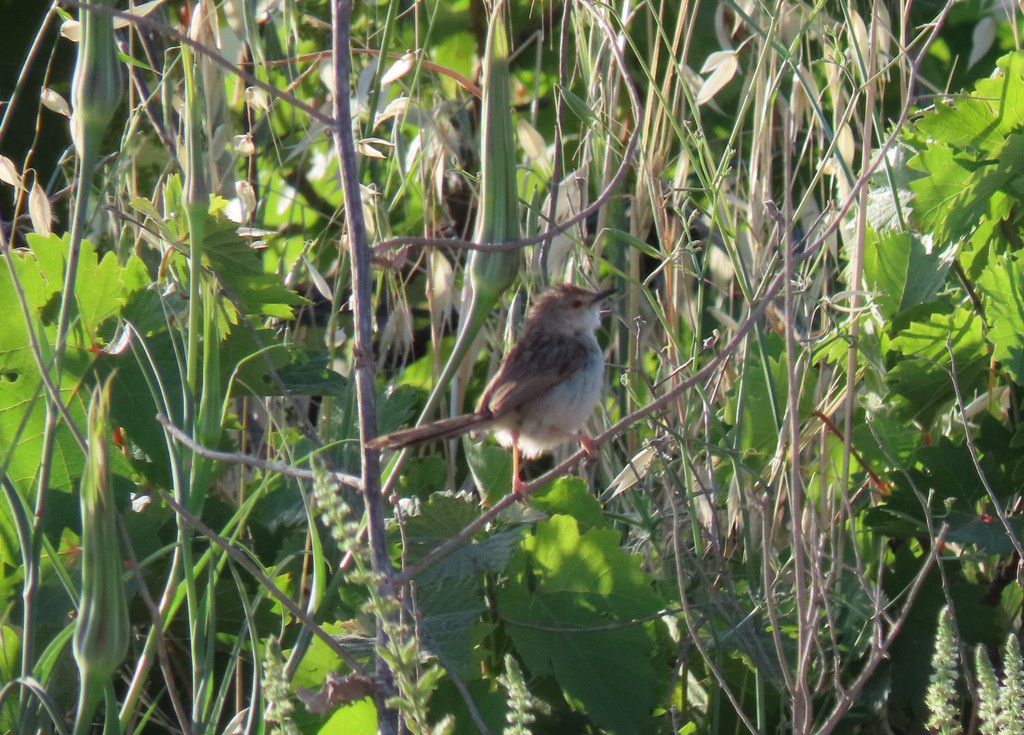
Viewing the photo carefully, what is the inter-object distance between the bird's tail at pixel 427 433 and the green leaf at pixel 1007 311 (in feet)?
4.15

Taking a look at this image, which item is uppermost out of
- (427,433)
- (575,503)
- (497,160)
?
(497,160)

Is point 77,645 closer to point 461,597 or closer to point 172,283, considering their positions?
point 461,597

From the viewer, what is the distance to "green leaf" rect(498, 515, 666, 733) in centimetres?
271

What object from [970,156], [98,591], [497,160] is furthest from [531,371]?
[98,591]

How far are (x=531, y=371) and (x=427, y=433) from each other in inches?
45.8

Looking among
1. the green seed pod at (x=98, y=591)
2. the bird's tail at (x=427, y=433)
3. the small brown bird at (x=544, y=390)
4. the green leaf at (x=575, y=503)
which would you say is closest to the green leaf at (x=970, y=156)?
the small brown bird at (x=544, y=390)

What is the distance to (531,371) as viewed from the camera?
3.24 metres

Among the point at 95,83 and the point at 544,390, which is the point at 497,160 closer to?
the point at 95,83

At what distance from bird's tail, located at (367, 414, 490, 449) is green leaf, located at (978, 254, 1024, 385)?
1.26m

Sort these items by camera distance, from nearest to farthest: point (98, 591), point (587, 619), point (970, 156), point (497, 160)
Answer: point (98, 591)
point (497, 160)
point (587, 619)
point (970, 156)

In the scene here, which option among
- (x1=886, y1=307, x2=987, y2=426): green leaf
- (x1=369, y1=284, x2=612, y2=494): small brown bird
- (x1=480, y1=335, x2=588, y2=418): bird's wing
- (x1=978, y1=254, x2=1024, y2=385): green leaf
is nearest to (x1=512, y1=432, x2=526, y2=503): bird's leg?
(x1=369, y1=284, x2=612, y2=494): small brown bird

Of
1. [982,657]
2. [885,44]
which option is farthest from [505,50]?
[885,44]

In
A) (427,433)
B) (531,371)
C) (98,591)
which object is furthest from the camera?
(531,371)

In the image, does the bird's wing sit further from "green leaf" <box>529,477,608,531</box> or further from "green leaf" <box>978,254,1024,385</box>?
"green leaf" <box>978,254,1024,385</box>
